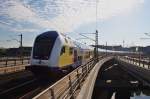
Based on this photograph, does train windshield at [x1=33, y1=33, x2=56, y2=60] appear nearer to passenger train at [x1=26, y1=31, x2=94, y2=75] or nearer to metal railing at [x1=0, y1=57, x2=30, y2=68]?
passenger train at [x1=26, y1=31, x2=94, y2=75]

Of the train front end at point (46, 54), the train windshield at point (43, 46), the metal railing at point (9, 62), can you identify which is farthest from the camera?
the metal railing at point (9, 62)

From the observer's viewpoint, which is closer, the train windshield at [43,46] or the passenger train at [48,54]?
the passenger train at [48,54]

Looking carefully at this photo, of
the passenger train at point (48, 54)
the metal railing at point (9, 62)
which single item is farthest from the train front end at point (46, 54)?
the metal railing at point (9, 62)

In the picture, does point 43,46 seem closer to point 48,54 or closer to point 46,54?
point 46,54

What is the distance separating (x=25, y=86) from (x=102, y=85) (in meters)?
18.9

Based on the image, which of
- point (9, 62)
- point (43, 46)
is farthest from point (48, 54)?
point (9, 62)

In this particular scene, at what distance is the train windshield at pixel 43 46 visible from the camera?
78.2 ft

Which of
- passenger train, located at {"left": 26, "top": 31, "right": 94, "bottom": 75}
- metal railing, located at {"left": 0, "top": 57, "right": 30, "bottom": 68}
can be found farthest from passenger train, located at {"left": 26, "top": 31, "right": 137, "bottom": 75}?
metal railing, located at {"left": 0, "top": 57, "right": 30, "bottom": 68}

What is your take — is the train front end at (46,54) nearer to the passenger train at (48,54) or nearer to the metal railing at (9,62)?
the passenger train at (48,54)

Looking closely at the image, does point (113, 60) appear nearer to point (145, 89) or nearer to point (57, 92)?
point (145, 89)

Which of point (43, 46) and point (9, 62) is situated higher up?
point (43, 46)

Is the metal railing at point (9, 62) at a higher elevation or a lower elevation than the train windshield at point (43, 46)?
lower

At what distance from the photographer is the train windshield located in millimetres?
23828

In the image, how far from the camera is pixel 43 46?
79.4 ft
